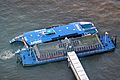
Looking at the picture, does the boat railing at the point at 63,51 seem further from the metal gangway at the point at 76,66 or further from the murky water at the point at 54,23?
the murky water at the point at 54,23

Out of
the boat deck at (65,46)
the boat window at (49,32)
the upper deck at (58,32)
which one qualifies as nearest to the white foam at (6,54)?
the upper deck at (58,32)

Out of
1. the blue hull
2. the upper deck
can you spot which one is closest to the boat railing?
the blue hull

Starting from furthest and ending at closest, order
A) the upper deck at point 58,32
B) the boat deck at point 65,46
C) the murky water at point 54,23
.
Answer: the upper deck at point 58,32 < the boat deck at point 65,46 < the murky water at point 54,23

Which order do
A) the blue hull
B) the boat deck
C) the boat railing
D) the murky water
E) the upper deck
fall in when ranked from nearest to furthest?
the murky water → the blue hull → the boat railing → the boat deck → the upper deck

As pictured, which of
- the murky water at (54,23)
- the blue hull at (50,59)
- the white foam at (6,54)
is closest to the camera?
the murky water at (54,23)

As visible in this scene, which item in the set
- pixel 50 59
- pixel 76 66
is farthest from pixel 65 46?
pixel 76 66

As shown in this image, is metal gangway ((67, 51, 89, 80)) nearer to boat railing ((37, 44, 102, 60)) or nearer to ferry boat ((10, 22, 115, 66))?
boat railing ((37, 44, 102, 60))

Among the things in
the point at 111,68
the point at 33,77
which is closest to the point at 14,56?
the point at 33,77

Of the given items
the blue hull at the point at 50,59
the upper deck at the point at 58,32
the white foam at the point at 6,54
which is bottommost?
the white foam at the point at 6,54
